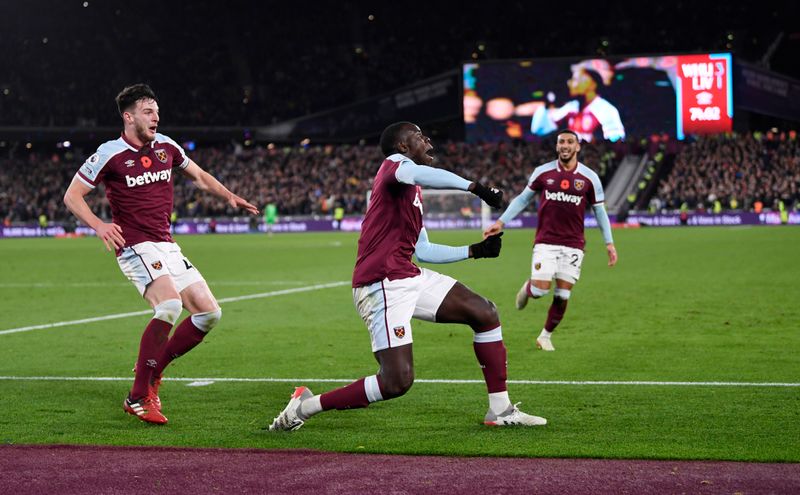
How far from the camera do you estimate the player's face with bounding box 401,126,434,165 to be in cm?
713

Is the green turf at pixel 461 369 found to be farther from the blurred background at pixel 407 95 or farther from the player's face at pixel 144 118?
the blurred background at pixel 407 95

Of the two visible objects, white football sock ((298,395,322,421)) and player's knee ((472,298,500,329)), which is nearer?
white football sock ((298,395,322,421))

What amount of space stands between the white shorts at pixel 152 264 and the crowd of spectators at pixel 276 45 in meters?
56.3

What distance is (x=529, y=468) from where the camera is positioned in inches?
243

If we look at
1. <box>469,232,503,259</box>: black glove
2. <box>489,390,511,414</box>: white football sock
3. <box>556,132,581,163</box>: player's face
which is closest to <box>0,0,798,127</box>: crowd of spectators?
<box>556,132,581,163</box>: player's face

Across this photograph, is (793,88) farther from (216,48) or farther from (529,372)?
(529,372)

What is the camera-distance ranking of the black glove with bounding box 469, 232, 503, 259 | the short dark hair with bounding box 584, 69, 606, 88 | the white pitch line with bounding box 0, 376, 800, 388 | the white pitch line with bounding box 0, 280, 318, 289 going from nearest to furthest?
1. the black glove with bounding box 469, 232, 503, 259
2. the white pitch line with bounding box 0, 376, 800, 388
3. the white pitch line with bounding box 0, 280, 318, 289
4. the short dark hair with bounding box 584, 69, 606, 88

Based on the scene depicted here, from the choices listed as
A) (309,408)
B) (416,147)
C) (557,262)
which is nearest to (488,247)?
(416,147)

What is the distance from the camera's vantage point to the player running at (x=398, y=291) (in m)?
7.05

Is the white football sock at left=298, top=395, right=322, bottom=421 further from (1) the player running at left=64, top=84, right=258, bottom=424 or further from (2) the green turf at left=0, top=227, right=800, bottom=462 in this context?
(1) the player running at left=64, top=84, right=258, bottom=424

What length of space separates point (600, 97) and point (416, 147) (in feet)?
152

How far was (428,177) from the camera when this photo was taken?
657 cm

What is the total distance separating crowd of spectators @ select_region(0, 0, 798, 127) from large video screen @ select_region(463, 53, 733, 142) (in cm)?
1021

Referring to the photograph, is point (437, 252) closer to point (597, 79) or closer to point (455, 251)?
point (455, 251)
